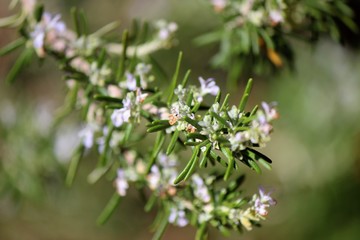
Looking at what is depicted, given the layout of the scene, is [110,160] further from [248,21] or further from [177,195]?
[248,21]

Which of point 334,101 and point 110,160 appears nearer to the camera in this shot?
point 110,160

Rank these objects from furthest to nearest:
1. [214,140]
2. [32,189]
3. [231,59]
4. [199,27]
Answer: [199,27] < [32,189] < [231,59] < [214,140]

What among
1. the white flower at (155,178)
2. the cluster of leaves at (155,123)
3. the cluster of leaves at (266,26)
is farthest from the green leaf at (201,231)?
the cluster of leaves at (266,26)

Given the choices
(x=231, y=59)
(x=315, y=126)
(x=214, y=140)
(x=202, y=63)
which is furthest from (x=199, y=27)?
(x=214, y=140)

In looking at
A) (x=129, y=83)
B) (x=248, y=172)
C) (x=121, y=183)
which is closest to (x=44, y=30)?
(x=129, y=83)

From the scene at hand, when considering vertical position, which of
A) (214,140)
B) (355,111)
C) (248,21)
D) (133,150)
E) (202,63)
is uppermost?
(202,63)

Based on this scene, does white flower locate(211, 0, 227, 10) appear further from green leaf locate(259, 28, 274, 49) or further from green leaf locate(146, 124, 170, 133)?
green leaf locate(146, 124, 170, 133)

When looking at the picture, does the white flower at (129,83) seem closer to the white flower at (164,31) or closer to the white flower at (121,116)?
the white flower at (121,116)

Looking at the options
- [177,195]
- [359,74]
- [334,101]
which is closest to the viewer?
[177,195]
